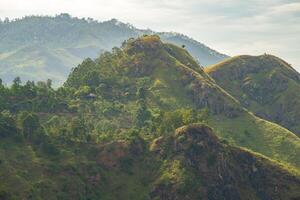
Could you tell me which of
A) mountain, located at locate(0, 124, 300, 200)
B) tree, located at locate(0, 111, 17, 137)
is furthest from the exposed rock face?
tree, located at locate(0, 111, 17, 137)

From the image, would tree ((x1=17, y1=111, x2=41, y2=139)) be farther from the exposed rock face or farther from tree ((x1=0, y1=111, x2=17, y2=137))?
the exposed rock face

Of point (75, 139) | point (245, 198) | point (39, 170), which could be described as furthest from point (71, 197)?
point (245, 198)

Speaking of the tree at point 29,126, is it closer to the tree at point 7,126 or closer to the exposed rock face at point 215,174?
the tree at point 7,126

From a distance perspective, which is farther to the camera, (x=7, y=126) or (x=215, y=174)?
(x=7, y=126)

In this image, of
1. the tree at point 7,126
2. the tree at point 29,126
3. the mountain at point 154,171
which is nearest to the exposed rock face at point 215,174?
the mountain at point 154,171

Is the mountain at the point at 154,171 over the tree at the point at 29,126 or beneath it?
beneath

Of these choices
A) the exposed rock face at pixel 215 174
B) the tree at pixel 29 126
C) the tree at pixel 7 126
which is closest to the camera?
the exposed rock face at pixel 215 174

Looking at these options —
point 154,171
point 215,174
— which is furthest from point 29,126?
point 215,174

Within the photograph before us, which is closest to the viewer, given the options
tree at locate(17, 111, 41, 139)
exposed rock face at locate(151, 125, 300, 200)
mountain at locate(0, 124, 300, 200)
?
mountain at locate(0, 124, 300, 200)

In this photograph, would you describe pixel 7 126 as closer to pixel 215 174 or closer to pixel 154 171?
pixel 154 171
